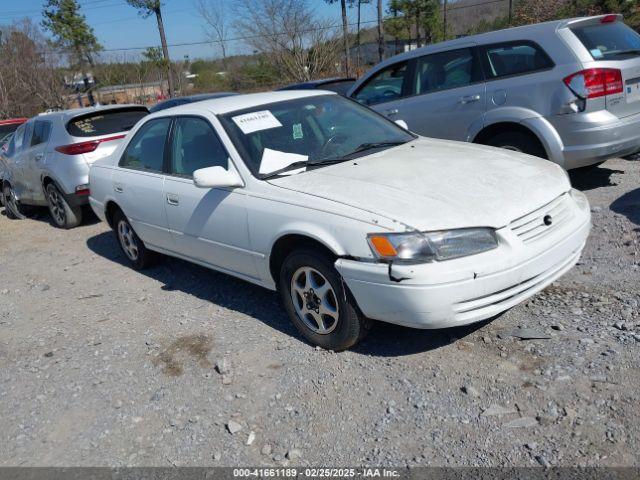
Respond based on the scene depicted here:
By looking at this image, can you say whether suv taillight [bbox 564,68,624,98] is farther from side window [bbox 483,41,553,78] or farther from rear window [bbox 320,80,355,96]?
rear window [bbox 320,80,355,96]

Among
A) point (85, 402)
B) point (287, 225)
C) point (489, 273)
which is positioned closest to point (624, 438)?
point (489, 273)

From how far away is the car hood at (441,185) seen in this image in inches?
128

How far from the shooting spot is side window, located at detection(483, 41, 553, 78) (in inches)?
229

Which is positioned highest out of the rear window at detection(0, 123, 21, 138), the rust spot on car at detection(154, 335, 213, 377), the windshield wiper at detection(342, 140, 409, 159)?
the windshield wiper at detection(342, 140, 409, 159)

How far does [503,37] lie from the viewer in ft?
20.1

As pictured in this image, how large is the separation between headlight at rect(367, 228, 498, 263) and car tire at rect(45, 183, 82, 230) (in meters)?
6.32

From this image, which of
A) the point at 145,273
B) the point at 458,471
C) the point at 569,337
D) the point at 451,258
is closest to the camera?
the point at 458,471

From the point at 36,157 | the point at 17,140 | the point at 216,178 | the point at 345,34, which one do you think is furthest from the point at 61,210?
the point at 345,34

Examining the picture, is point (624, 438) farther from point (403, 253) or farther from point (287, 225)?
point (287, 225)

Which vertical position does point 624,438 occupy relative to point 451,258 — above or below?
below

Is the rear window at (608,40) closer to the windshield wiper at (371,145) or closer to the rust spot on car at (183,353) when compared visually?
the windshield wiper at (371,145)

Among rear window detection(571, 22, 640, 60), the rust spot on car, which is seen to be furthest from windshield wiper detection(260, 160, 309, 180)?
rear window detection(571, 22, 640, 60)

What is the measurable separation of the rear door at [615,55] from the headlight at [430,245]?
3.29 m

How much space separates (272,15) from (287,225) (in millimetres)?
21217
